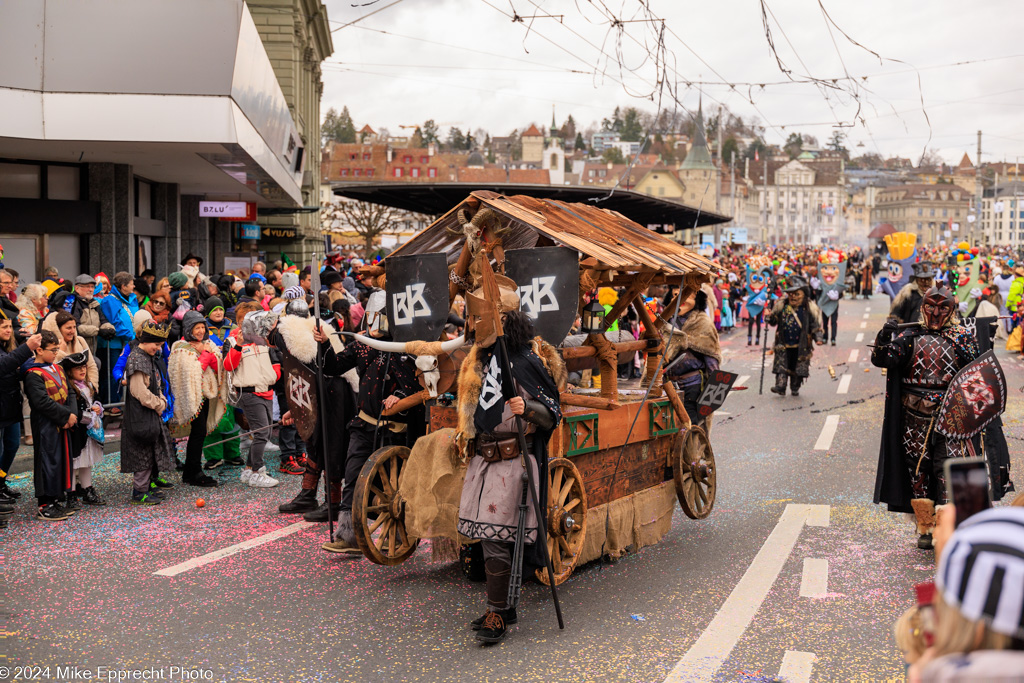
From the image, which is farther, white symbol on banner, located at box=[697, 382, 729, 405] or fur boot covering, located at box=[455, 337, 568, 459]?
white symbol on banner, located at box=[697, 382, 729, 405]

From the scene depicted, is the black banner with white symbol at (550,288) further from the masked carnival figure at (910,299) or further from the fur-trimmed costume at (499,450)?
the masked carnival figure at (910,299)

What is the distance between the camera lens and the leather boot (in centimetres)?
775

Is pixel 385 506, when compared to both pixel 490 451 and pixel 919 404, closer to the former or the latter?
pixel 490 451

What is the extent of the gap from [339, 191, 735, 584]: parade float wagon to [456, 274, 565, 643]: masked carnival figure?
1.01 ft

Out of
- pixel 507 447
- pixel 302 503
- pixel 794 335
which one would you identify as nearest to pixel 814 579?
pixel 507 447

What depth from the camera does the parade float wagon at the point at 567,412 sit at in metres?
5.60

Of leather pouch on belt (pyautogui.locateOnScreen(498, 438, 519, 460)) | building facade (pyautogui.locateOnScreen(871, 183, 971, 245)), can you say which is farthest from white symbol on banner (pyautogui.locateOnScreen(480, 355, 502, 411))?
building facade (pyautogui.locateOnScreen(871, 183, 971, 245))

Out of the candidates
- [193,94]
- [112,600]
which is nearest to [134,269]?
[193,94]

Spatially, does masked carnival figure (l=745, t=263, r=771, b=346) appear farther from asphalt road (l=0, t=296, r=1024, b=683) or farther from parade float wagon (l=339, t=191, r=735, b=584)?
parade float wagon (l=339, t=191, r=735, b=584)

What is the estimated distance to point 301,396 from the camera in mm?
7301

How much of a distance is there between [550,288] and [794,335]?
31.3 feet

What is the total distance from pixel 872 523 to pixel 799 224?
488 ft

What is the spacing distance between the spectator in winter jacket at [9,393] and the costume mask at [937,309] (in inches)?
256

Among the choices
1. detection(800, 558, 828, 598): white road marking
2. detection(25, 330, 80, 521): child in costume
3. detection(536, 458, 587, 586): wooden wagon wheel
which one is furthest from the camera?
detection(25, 330, 80, 521): child in costume
